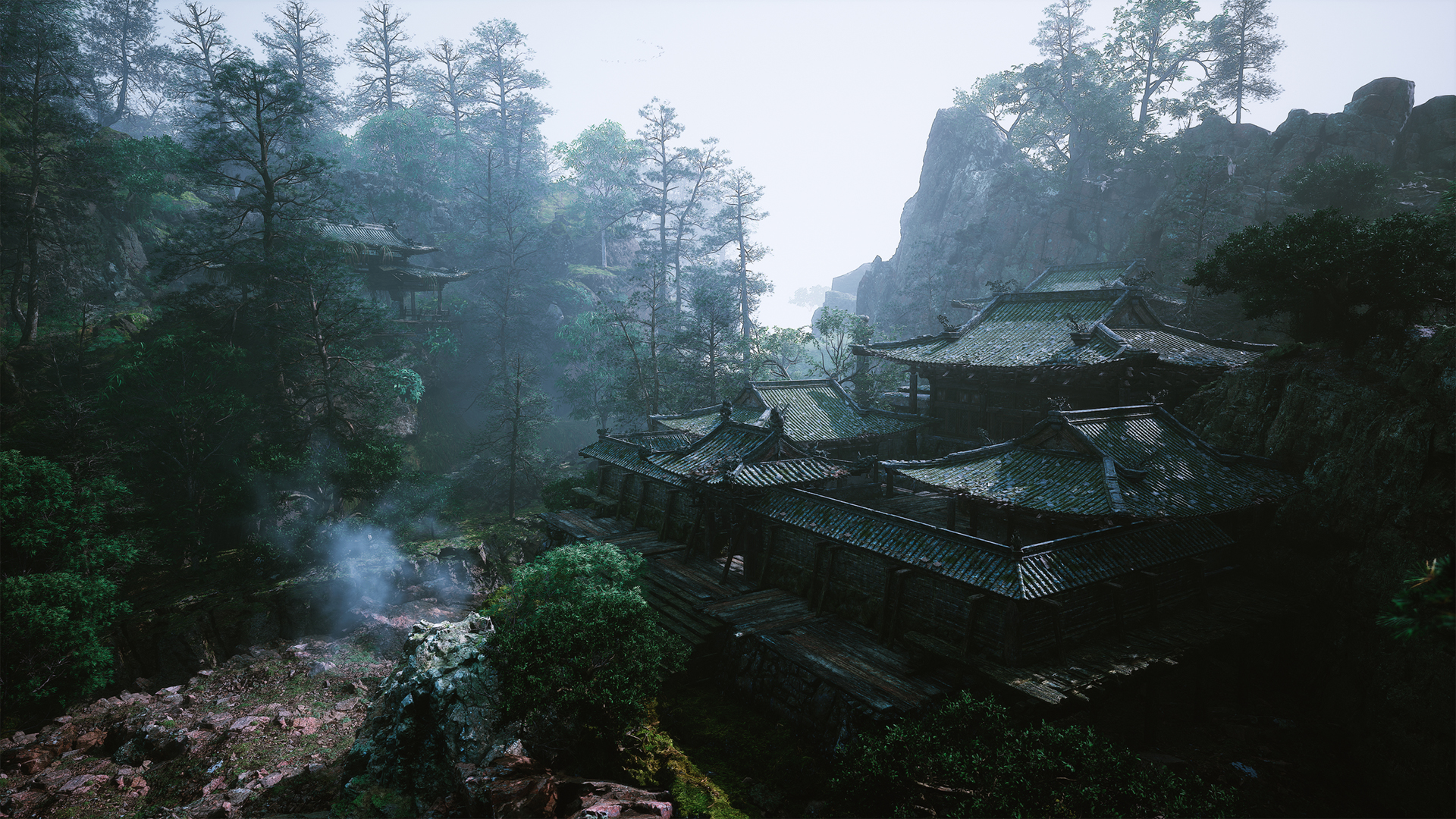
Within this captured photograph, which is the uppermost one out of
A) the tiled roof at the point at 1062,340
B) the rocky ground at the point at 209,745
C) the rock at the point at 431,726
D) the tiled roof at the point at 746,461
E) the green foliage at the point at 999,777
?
the tiled roof at the point at 1062,340

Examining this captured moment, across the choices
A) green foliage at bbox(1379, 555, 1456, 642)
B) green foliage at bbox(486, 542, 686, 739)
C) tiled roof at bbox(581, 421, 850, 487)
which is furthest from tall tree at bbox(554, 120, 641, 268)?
green foliage at bbox(1379, 555, 1456, 642)

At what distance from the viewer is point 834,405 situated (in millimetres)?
24844

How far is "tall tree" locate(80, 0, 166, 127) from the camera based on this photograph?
1628 inches

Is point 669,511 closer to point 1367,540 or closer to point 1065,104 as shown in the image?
point 1367,540

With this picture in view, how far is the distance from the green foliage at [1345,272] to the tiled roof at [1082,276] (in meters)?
11.3

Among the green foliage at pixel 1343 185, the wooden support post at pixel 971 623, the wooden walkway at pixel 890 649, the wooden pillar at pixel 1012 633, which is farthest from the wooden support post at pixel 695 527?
the green foliage at pixel 1343 185

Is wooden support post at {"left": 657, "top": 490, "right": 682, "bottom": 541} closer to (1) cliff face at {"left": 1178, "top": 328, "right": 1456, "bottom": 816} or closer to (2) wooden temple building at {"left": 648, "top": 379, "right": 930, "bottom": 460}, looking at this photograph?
(2) wooden temple building at {"left": 648, "top": 379, "right": 930, "bottom": 460}

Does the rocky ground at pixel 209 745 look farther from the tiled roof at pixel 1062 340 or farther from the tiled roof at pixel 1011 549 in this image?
the tiled roof at pixel 1062 340

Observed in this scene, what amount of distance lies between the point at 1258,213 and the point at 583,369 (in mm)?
39652

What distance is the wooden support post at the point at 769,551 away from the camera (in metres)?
16.8

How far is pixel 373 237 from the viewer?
35.8 m

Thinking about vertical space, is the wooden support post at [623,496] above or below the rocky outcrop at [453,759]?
above

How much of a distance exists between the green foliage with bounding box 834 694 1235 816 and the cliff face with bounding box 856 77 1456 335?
27.2 metres

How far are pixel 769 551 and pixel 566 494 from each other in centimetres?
1311
